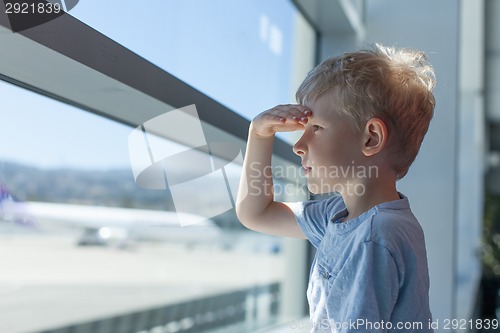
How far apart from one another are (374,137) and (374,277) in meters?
0.26

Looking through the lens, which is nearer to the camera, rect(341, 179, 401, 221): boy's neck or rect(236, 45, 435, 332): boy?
rect(236, 45, 435, 332): boy

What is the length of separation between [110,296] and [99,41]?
42.7 ft

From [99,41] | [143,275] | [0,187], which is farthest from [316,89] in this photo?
[143,275]

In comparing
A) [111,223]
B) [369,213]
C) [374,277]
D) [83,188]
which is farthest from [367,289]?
[83,188]

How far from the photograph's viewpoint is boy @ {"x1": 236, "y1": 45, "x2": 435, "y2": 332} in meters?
0.83

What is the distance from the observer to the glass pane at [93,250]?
27.1 ft

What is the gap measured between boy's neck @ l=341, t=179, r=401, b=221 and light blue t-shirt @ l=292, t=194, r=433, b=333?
5 cm

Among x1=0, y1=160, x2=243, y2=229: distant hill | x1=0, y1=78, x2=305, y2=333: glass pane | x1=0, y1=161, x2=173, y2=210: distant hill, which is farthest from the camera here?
x1=0, y1=161, x2=173, y2=210: distant hill

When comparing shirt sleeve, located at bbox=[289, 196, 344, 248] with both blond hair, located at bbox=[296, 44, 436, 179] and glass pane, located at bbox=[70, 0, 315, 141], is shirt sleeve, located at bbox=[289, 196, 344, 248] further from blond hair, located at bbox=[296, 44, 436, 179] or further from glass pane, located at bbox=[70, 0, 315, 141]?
glass pane, located at bbox=[70, 0, 315, 141]

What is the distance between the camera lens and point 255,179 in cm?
110

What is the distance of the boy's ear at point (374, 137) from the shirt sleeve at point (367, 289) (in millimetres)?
198

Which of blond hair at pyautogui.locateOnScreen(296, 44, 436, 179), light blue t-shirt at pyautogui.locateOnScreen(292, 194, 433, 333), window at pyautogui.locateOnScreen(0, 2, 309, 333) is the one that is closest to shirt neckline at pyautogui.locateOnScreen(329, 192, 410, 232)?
light blue t-shirt at pyautogui.locateOnScreen(292, 194, 433, 333)

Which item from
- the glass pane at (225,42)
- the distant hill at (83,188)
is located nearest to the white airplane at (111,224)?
the distant hill at (83,188)

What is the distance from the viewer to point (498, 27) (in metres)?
4.38
